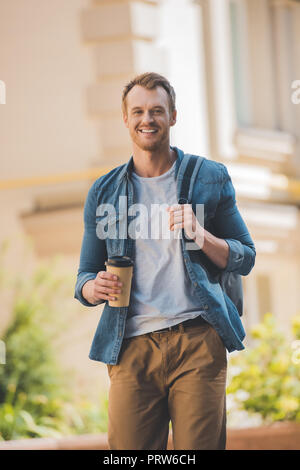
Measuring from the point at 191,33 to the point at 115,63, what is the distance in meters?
0.92

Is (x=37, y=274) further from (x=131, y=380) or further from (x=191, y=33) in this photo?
(x=131, y=380)

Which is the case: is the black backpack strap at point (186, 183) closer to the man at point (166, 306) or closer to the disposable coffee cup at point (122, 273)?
the man at point (166, 306)

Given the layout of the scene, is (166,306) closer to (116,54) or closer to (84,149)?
(116,54)

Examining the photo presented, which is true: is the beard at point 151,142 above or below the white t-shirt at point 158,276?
above

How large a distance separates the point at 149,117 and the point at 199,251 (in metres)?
0.42

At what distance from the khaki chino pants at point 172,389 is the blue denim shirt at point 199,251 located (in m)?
0.05

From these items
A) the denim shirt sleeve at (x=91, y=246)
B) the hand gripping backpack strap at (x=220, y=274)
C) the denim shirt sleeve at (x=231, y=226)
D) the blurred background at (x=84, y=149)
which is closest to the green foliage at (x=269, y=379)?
the blurred background at (x=84, y=149)

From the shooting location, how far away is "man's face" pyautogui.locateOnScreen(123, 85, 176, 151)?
2303mm

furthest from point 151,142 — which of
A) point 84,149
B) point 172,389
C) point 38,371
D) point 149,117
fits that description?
point 84,149

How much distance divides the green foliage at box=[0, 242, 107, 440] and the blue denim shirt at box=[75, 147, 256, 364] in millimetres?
2427

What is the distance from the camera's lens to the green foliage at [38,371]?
4859mm

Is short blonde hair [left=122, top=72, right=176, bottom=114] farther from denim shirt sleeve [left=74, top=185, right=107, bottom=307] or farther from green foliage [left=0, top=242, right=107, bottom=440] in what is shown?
green foliage [left=0, top=242, right=107, bottom=440]

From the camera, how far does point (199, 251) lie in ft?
7.60

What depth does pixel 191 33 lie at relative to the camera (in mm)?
6465
